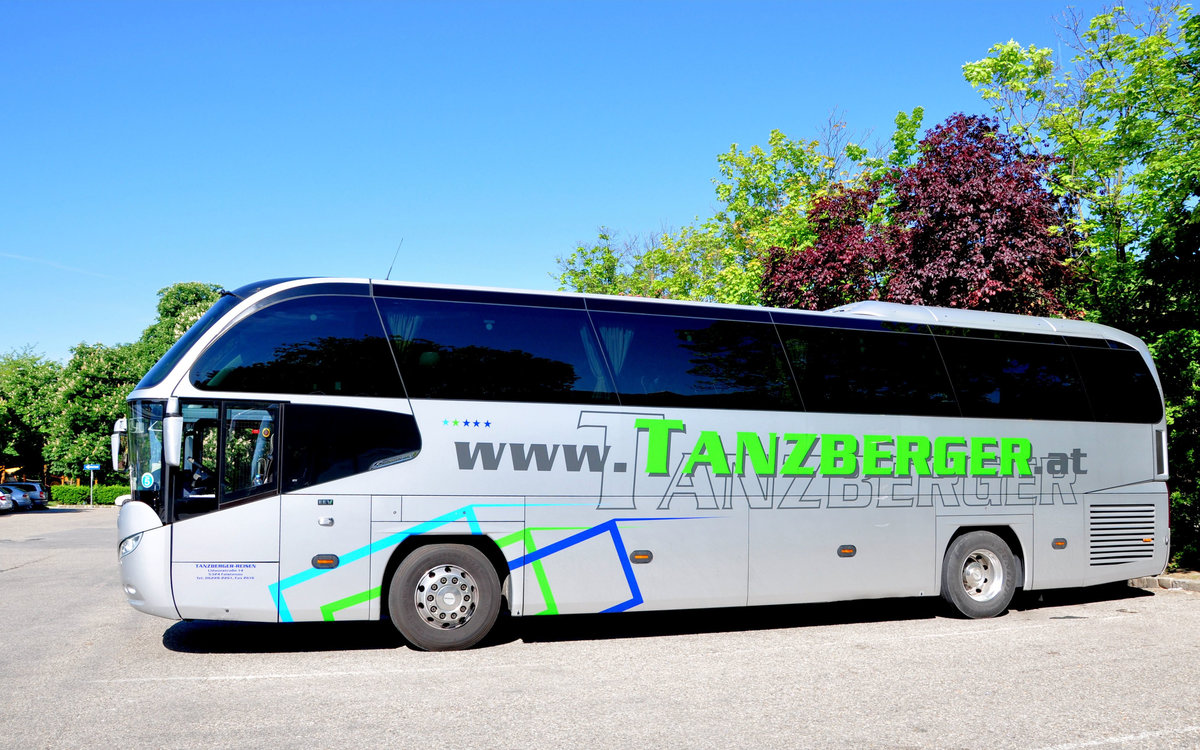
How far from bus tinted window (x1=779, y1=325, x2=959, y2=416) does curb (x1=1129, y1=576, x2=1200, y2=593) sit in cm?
524

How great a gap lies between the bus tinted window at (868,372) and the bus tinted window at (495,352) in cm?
236

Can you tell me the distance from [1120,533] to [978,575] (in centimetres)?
229

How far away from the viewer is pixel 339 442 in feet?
27.2

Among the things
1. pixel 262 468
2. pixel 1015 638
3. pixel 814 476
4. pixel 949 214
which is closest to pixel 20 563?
pixel 262 468

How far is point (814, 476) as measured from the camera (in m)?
9.82

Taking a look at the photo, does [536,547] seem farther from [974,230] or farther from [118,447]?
[974,230]

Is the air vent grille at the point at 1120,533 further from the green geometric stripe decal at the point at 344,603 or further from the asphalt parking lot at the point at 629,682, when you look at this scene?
the green geometric stripe decal at the point at 344,603

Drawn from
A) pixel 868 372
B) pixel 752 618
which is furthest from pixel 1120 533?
pixel 752 618

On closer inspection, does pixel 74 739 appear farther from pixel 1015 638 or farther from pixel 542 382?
pixel 1015 638

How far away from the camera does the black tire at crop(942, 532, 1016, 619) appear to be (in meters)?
10.5

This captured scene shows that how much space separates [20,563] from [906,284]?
1788 cm

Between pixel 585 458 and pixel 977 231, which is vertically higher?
pixel 977 231

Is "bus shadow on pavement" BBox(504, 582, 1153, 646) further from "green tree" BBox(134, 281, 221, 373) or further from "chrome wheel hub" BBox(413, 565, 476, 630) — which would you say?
"green tree" BBox(134, 281, 221, 373)

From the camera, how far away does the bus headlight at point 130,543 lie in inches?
317
